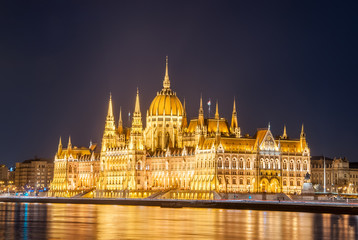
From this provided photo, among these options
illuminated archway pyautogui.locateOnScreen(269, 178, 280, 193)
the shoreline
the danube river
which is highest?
illuminated archway pyautogui.locateOnScreen(269, 178, 280, 193)

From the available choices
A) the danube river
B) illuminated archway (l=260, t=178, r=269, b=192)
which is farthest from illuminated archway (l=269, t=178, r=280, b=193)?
the danube river

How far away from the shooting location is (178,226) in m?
113

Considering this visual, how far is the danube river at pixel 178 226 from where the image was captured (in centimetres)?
9962

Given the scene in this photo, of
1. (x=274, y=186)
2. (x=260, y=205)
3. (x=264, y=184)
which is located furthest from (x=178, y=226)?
(x=274, y=186)

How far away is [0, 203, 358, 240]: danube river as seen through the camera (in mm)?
99625

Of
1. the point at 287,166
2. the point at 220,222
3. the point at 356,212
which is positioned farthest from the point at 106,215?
the point at 287,166

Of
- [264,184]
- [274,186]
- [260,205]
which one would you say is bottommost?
[260,205]

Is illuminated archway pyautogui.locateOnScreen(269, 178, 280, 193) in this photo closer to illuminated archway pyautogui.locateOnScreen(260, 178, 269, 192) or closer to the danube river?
illuminated archway pyautogui.locateOnScreen(260, 178, 269, 192)

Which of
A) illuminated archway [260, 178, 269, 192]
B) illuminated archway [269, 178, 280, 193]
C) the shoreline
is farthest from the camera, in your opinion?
illuminated archway [269, 178, 280, 193]

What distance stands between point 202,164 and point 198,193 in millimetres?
7321

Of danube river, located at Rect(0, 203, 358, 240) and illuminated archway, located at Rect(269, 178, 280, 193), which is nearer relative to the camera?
danube river, located at Rect(0, 203, 358, 240)

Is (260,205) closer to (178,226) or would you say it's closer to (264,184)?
(264,184)

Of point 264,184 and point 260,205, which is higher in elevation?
point 264,184

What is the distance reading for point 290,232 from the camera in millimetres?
104750
